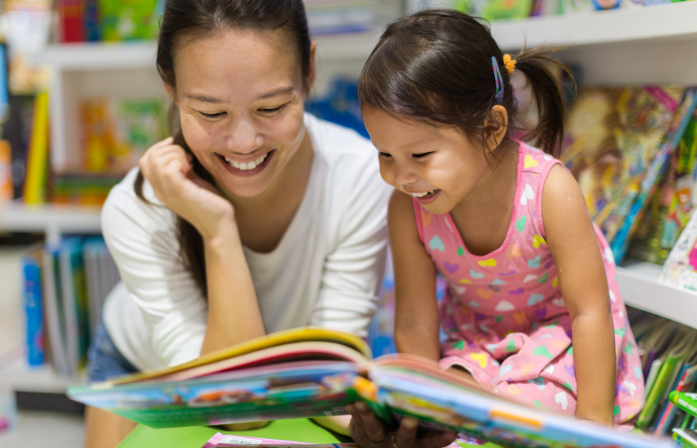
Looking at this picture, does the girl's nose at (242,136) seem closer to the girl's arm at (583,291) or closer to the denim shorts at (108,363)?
the girl's arm at (583,291)

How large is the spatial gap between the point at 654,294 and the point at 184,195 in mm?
792

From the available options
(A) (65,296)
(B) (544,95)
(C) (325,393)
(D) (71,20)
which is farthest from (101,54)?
(C) (325,393)

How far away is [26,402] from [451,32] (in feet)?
5.51

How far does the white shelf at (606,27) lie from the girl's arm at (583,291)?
289mm

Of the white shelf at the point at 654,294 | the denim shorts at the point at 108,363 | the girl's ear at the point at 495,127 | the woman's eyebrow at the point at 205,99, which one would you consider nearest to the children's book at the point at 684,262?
the white shelf at the point at 654,294

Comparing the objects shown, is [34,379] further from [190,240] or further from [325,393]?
[325,393]

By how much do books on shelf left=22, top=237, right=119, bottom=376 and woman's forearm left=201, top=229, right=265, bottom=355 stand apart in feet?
2.42

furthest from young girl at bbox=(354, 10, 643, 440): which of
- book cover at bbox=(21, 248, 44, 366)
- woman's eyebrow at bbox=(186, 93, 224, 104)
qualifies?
book cover at bbox=(21, 248, 44, 366)

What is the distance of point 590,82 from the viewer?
1.16 metres

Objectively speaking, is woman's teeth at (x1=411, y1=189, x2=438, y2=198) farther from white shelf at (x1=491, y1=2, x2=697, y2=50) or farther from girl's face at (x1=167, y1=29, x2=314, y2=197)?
white shelf at (x1=491, y1=2, x2=697, y2=50)

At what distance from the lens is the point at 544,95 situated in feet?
2.79

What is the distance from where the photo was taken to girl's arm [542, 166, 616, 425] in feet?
2.31

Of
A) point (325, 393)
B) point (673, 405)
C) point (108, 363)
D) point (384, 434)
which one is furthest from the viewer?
point (108, 363)

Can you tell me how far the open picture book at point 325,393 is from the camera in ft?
1.43
